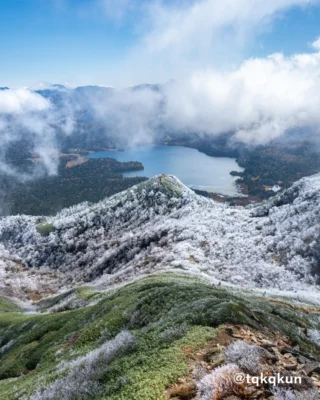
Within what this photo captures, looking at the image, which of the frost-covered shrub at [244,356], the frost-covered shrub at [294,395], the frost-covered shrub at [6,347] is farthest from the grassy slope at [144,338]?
the frost-covered shrub at [294,395]

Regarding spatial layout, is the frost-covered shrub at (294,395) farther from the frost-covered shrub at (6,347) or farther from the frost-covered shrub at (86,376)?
the frost-covered shrub at (6,347)

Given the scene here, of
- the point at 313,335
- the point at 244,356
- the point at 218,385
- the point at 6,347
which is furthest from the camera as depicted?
the point at 6,347

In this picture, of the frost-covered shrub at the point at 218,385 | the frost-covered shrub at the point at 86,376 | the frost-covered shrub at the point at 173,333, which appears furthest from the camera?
the frost-covered shrub at the point at 173,333

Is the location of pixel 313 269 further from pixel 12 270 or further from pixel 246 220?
pixel 12 270

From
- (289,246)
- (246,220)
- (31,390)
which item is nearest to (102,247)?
(246,220)

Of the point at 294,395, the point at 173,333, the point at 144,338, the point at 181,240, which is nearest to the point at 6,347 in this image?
the point at 144,338

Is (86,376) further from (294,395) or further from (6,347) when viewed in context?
(6,347)

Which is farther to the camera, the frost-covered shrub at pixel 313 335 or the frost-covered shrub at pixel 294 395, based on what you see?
the frost-covered shrub at pixel 313 335
